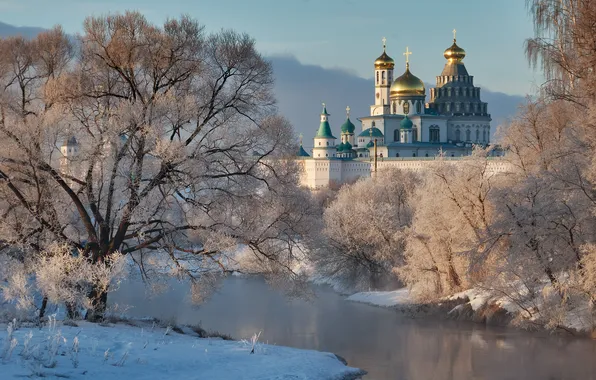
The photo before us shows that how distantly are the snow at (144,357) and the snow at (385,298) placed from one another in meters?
12.6

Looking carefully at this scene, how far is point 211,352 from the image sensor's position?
39.8ft

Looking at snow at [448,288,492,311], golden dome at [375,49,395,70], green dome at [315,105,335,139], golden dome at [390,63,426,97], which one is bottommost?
snow at [448,288,492,311]

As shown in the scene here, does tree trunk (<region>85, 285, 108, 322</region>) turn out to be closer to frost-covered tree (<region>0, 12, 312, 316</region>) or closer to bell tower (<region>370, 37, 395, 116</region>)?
frost-covered tree (<region>0, 12, 312, 316</region>)

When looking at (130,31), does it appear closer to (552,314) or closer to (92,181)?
(92,181)

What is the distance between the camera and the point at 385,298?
27.3m

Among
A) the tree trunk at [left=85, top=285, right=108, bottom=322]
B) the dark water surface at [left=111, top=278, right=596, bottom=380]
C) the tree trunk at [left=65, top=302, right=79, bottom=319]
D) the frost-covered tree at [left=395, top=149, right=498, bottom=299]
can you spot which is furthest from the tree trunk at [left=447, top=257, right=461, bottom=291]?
the tree trunk at [left=65, top=302, right=79, bottom=319]

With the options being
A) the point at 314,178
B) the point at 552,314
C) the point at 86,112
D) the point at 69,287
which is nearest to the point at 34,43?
the point at 86,112

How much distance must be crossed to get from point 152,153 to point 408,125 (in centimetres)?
8337

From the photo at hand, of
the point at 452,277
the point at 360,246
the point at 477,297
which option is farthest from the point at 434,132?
the point at 477,297

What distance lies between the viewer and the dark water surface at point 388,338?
15.4 m

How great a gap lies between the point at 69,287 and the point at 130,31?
4.47 metres

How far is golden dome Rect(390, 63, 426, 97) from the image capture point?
98.0 meters

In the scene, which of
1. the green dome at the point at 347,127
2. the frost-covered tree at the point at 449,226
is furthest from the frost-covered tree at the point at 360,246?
the green dome at the point at 347,127

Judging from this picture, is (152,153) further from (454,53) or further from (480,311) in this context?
(454,53)
